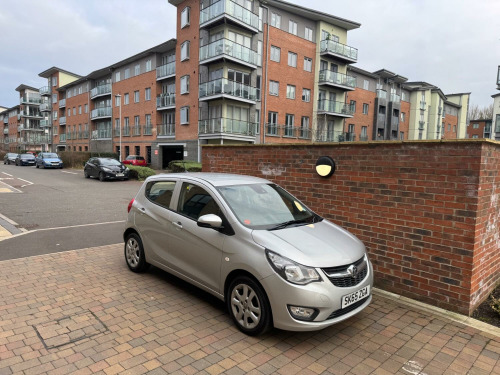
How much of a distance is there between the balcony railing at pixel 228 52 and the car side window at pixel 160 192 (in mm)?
23740

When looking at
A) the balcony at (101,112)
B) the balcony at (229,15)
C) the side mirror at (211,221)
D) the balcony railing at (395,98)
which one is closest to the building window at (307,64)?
the balcony at (229,15)

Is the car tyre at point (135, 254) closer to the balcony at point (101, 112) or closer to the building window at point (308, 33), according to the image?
the building window at point (308, 33)

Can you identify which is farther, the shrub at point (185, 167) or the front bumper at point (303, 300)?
the shrub at point (185, 167)

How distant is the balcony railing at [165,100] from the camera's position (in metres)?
32.7

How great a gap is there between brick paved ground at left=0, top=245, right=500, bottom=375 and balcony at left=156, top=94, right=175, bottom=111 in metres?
30.2

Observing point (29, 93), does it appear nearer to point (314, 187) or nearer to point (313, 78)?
point (313, 78)

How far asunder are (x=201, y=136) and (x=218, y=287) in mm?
26097

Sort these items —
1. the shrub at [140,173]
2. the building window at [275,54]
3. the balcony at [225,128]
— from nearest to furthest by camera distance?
the shrub at [140,173], the balcony at [225,128], the building window at [275,54]

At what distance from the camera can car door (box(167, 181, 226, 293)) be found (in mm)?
3623

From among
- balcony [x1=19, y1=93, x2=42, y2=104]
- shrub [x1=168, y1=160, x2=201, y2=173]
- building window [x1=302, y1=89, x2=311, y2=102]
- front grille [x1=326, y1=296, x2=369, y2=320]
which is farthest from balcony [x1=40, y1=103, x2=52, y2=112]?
front grille [x1=326, y1=296, x2=369, y2=320]

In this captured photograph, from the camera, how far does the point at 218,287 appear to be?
3.59 meters

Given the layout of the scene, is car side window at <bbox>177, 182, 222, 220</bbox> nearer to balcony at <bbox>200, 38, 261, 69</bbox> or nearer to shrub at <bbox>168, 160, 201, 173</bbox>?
shrub at <bbox>168, 160, 201, 173</bbox>

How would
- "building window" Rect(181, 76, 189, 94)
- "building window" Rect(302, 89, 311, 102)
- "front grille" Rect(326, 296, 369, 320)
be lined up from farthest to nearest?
1. "building window" Rect(302, 89, 311, 102)
2. "building window" Rect(181, 76, 189, 94)
3. "front grille" Rect(326, 296, 369, 320)

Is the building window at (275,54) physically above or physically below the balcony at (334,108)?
above
